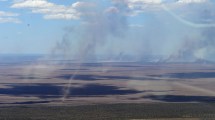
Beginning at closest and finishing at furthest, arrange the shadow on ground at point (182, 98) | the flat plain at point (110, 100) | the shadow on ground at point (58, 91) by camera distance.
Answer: the flat plain at point (110, 100) < the shadow on ground at point (182, 98) < the shadow on ground at point (58, 91)

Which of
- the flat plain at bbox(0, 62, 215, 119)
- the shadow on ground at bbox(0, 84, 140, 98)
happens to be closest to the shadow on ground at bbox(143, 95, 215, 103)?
the flat plain at bbox(0, 62, 215, 119)

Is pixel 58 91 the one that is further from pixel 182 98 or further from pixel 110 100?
pixel 182 98

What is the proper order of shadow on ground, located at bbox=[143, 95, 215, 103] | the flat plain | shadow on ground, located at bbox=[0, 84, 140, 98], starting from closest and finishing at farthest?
the flat plain < shadow on ground, located at bbox=[143, 95, 215, 103] < shadow on ground, located at bbox=[0, 84, 140, 98]

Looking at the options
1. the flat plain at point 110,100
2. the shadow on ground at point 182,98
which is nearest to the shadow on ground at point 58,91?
the flat plain at point 110,100

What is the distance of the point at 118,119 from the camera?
9525 centimetres

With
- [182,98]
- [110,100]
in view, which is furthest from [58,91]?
[182,98]

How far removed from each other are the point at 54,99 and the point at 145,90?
136 feet

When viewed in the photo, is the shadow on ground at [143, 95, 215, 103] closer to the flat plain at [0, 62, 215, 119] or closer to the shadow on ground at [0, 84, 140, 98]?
the flat plain at [0, 62, 215, 119]

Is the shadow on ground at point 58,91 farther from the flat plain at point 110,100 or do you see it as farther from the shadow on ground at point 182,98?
the shadow on ground at point 182,98

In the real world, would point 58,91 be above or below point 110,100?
above

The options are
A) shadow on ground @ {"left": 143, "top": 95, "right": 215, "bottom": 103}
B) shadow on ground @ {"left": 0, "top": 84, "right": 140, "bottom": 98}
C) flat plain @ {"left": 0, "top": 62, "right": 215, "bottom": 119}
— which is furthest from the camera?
shadow on ground @ {"left": 0, "top": 84, "right": 140, "bottom": 98}

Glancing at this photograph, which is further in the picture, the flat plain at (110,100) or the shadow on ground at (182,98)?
the shadow on ground at (182,98)

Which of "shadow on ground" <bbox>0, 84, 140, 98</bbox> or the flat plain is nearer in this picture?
the flat plain

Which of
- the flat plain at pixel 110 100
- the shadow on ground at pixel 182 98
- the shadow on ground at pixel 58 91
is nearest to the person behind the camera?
the flat plain at pixel 110 100
